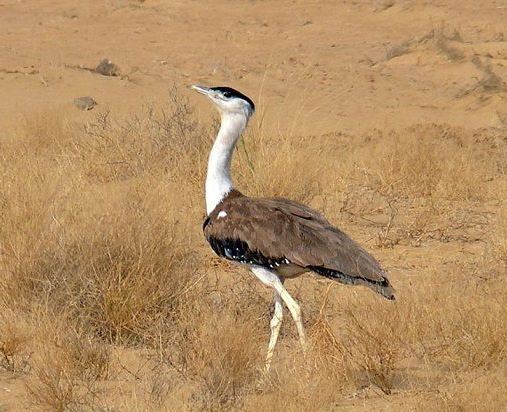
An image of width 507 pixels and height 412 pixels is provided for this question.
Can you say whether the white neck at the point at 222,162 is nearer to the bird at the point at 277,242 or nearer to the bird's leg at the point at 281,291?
the bird at the point at 277,242

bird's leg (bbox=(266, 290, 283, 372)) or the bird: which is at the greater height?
the bird

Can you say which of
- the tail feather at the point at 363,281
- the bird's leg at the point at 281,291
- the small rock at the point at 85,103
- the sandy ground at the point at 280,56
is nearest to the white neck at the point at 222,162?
the bird's leg at the point at 281,291

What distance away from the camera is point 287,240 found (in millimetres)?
5703

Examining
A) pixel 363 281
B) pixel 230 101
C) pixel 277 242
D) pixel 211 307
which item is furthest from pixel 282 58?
pixel 363 281

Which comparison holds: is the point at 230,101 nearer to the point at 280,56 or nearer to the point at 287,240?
the point at 287,240

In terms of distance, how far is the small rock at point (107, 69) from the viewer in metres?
15.0

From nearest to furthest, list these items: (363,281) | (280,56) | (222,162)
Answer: (363,281), (222,162), (280,56)

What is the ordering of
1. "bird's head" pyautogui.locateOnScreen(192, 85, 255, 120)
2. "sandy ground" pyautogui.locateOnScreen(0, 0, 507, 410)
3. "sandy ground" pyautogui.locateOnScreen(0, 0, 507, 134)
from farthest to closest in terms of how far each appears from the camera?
"sandy ground" pyautogui.locateOnScreen(0, 0, 507, 134) < "sandy ground" pyautogui.locateOnScreen(0, 0, 507, 410) < "bird's head" pyautogui.locateOnScreen(192, 85, 255, 120)

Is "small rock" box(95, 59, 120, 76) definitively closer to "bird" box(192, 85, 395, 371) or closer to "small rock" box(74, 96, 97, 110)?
"small rock" box(74, 96, 97, 110)

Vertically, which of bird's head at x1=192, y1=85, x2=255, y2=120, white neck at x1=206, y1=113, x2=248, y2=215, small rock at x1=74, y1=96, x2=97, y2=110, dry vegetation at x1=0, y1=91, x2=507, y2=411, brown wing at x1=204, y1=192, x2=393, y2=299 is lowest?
small rock at x1=74, y1=96, x2=97, y2=110

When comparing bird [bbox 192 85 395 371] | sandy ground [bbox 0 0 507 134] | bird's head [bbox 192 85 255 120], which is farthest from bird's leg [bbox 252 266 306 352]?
sandy ground [bbox 0 0 507 134]

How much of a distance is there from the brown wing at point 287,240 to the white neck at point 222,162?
0.20 feet

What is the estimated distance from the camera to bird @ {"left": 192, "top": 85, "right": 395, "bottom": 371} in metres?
5.59

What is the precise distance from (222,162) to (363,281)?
1048mm
